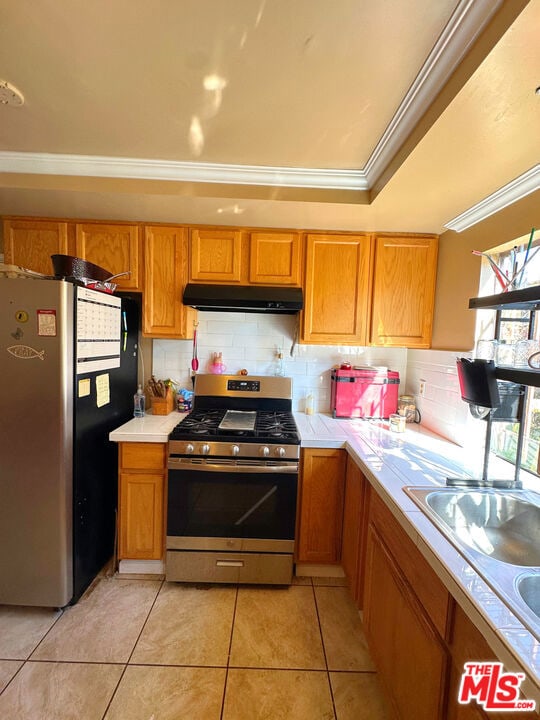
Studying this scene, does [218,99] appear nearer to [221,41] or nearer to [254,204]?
[221,41]

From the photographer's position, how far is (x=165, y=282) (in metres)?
2.06

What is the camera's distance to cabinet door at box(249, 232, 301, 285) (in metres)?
2.06

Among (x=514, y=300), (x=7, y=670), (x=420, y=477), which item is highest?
(x=514, y=300)

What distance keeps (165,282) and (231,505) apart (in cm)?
146

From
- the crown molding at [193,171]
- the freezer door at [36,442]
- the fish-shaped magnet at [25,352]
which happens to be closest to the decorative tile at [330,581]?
the freezer door at [36,442]

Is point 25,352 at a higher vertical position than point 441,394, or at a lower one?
higher

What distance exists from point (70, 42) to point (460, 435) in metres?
2.43

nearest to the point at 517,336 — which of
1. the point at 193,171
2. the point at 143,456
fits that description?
the point at 193,171

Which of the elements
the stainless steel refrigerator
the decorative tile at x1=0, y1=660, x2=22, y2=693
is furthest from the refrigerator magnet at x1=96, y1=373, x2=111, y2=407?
the decorative tile at x1=0, y1=660, x2=22, y2=693

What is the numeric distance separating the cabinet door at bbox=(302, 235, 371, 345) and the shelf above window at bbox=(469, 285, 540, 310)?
2.77ft

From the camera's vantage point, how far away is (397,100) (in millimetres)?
1188

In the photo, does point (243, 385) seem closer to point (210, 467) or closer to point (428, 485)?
point (210, 467)

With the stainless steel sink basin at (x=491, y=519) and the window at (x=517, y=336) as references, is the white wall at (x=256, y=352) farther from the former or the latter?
the stainless steel sink basin at (x=491, y=519)

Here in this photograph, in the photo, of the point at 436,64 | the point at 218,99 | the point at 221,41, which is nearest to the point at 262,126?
the point at 218,99
